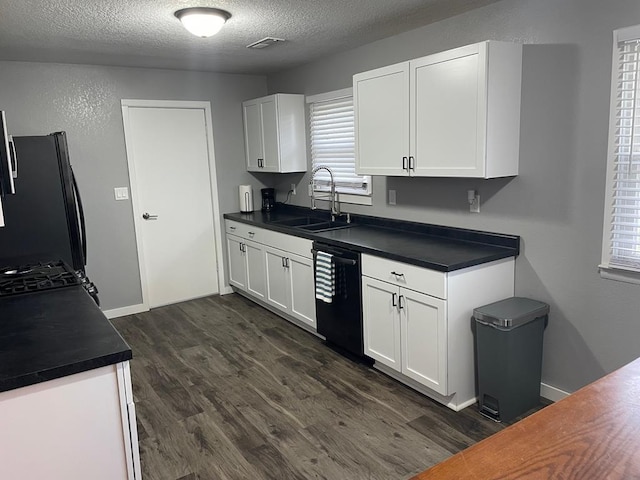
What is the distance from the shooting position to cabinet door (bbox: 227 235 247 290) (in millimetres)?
4977

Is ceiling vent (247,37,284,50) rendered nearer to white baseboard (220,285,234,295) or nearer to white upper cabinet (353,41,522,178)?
white upper cabinet (353,41,522,178)

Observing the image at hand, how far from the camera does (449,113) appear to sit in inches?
113

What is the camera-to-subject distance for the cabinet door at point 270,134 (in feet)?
15.5

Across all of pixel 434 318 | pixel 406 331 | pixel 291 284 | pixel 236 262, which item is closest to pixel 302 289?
pixel 291 284

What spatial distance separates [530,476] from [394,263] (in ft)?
6.78

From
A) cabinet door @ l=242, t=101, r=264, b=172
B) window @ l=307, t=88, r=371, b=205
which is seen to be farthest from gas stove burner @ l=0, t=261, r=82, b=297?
cabinet door @ l=242, t=101, r=264, b=172

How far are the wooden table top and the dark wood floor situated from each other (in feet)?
4.36

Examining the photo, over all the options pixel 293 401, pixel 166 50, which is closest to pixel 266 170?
pixel 166 50

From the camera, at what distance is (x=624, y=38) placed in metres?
2.32

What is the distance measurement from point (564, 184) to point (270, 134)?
293 cm

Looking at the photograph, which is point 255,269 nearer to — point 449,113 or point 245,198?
point 245,198

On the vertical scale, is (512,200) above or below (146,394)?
above

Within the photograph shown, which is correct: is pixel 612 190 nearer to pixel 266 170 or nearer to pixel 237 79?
pixel 266 170

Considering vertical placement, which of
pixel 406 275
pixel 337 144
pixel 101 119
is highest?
pixel 101 119
